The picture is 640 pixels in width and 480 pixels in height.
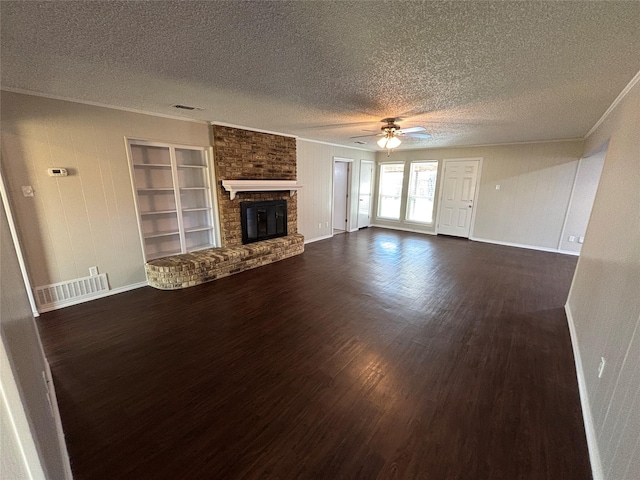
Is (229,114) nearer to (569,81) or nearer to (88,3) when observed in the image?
(88,3)

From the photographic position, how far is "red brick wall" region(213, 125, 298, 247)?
14.6ft

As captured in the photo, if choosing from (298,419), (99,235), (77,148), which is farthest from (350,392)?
(77,148)

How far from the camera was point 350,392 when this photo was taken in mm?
2033

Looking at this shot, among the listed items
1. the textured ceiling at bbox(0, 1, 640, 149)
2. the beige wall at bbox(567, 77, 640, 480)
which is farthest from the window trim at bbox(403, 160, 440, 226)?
the beige wall at bbox(567, 77, 640, 480)

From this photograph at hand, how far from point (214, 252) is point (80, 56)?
2.92 m

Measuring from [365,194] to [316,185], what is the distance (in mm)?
2266

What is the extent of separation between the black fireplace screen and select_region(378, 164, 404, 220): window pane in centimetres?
404

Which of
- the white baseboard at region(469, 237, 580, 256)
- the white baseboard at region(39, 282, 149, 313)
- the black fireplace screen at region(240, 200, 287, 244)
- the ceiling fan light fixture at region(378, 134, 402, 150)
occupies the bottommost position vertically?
the white baseboard at region(39, 282, 149, 313)

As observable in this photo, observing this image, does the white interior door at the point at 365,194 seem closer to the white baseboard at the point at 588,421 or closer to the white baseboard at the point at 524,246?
the white baseboard at the point at 524,246

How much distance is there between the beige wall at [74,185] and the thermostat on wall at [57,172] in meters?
0.04

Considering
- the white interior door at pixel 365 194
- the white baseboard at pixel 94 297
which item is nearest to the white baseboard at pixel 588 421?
the white baseboard at pixel 94 297

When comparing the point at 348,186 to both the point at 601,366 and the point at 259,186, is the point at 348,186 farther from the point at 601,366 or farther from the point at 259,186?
the point at 601,366

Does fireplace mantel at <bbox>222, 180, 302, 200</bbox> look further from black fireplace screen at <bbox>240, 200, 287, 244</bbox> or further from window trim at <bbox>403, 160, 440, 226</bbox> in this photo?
window trim at <bbox>403, 160, 440, 226</bbox>

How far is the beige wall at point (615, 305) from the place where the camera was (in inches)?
50.9
